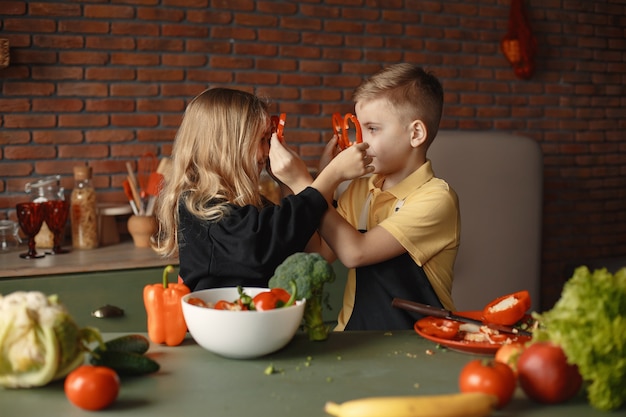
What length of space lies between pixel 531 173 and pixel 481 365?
2.86 metres

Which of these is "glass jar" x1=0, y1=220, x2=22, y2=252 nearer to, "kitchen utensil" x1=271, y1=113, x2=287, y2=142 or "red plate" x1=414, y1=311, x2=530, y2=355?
"kitchen utensil" x1=271, y1=113, x2=287, y2=142

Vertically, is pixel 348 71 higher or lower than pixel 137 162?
higher

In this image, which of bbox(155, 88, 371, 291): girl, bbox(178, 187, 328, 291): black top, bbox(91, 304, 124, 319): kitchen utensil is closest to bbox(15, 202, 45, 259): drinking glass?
bbox(91, 304, 124, 319): kitchen utensil

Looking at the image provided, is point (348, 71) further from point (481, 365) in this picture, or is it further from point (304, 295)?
point (481, 365)

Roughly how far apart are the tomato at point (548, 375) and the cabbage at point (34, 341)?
0.76m

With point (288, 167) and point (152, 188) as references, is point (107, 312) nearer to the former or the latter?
point (152, 188)

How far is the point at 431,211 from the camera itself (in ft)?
6.19

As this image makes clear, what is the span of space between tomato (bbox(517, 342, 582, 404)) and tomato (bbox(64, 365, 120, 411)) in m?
0.67

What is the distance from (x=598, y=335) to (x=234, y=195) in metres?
1.07

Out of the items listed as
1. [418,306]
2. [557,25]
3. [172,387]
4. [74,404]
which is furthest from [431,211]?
[557,25]

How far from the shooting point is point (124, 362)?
126 cm

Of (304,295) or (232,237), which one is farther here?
(232,237)

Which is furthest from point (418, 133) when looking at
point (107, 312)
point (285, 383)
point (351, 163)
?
point (107, 312)

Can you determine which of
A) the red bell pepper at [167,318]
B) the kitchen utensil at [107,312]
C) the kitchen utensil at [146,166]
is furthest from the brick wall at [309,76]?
the red bell pepper at [167,318]
